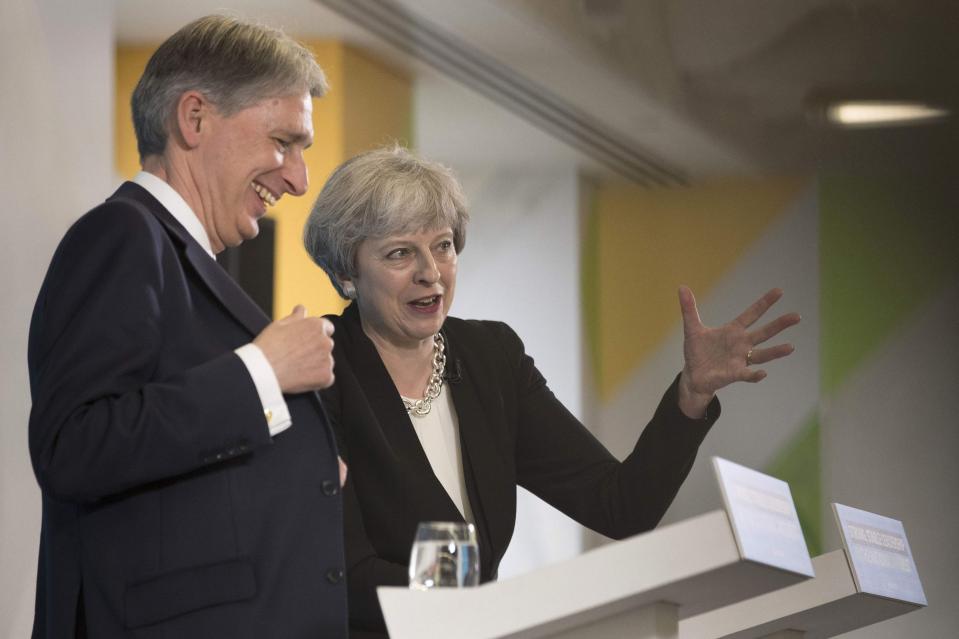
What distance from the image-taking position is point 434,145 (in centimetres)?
466

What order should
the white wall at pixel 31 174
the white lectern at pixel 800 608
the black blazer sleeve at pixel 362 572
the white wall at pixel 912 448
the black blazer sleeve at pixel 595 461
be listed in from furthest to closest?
the white wall at pixel 912 448 → the white wall at pixel 31 174 → the black blazer sleeve at pixel 595 461 → the black blazer sleeve at pixel 362 572 → the white lectern at pixel 800 608

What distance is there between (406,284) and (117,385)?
88 centimetres

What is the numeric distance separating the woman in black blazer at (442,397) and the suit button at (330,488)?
440 millimetres

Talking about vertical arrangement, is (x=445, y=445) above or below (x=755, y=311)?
below

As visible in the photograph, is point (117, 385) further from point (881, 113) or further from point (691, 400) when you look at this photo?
point (881, 113)

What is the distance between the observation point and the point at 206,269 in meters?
1.69

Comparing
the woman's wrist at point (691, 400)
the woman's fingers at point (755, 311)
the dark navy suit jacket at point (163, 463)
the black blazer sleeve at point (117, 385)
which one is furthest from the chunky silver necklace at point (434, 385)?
the black blazer sleeve at point (117, 385)

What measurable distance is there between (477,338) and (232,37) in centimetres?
87

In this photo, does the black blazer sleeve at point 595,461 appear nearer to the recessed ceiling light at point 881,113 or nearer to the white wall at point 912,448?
the white wall at point 912,448

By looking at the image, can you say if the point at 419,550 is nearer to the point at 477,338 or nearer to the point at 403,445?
the point at 403,445

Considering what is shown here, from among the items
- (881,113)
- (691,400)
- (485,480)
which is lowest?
(485,480)

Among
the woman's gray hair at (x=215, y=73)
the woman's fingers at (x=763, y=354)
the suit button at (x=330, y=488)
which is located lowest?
the suit button at (x=330, y=488)

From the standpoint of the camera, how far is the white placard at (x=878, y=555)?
5.70ft

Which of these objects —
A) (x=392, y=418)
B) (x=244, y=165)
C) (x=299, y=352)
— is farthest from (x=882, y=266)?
(x=299, y=352)
